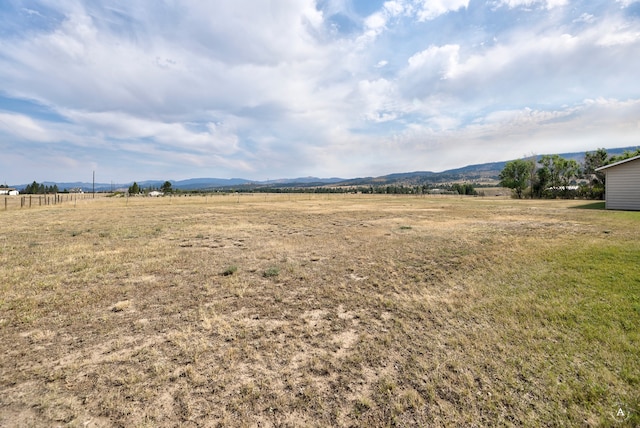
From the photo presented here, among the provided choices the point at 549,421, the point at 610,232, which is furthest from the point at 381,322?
the point at 610,232

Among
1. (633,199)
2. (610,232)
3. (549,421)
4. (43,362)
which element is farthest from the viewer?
(633,199)

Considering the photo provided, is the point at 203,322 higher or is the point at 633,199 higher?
the point at 633,199

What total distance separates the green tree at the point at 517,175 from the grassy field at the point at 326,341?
160 feet

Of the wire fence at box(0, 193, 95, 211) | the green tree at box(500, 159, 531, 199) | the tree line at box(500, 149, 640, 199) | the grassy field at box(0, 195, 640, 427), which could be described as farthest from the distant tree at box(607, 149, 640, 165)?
the wire fence at box(0, 193, 95, 211)

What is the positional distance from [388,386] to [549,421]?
1550 mm

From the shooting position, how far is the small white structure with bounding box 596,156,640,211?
64.7ft

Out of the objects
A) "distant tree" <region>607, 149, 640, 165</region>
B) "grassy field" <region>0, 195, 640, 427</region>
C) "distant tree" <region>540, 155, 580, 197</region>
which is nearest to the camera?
"grassy field" <region>0, 195, 640, 427</region>

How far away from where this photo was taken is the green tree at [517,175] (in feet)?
159

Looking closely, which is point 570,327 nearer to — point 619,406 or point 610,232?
point 619,406

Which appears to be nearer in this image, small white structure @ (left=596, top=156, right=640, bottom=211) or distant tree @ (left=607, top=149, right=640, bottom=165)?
small white structure @ (left=596, top=156, right=640, bottom=211)

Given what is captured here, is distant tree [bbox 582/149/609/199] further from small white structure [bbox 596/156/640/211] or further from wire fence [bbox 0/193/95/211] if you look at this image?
wire fence [bbox 0/193/95/211]

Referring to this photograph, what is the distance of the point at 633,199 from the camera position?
2000 cm

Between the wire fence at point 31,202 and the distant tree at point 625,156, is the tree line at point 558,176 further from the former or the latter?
the wire fence at point 31,202

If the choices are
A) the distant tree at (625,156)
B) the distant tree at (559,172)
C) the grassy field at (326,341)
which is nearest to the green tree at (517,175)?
the distant tree at (559,172)
